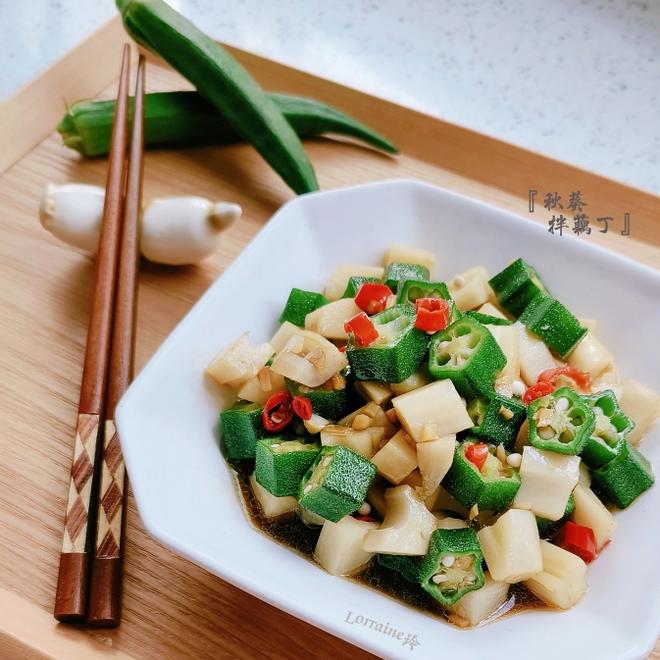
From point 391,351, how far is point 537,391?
361mm

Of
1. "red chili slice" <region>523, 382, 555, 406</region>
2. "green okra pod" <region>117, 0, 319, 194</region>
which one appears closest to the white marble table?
"green okra pod" <region>117, 0, 319, 194</region>

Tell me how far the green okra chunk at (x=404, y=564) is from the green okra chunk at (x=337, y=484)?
12 centimetres

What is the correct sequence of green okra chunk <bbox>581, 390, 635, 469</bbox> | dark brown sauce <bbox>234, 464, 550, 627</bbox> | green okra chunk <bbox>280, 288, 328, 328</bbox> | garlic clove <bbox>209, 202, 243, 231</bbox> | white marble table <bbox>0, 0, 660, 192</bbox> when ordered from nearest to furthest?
dark brown sauce <bbox>234, 464, 550, 627</bbox> < green okra chunk <bbox>581, 390, 635, 469</bbox> < green okra chunk <bbox>280, 288, 328, 328</bbox> < garlic clove <bbox>209, 202, 243, 231</bbox> < white marble table <bbox>0, 0, 660, 192</bbox>

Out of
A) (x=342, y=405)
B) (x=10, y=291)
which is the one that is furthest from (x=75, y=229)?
(x=342, y=405)

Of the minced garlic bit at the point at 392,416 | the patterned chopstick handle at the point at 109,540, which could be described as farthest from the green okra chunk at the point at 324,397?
the patterned chopstick handle at the point at 109,540

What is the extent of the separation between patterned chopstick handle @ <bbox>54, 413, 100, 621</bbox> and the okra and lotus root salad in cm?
32

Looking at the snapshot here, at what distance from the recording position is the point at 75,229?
2.35 m

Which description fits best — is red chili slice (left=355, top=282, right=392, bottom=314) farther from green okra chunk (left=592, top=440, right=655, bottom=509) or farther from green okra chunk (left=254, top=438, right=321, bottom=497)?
green okra chunk (left=592, top=440, right=655, bottom=509)

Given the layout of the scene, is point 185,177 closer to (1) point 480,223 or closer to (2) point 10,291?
(2) point 10,291

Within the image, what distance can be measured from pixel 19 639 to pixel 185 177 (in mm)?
1571

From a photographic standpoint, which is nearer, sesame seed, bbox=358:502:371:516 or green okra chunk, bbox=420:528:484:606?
green okra chunk, bbox=420:528:484:606

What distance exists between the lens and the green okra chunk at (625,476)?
5.90ft

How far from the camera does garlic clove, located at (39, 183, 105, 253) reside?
2.33 meters

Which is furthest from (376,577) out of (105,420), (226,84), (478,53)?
(478,53)
